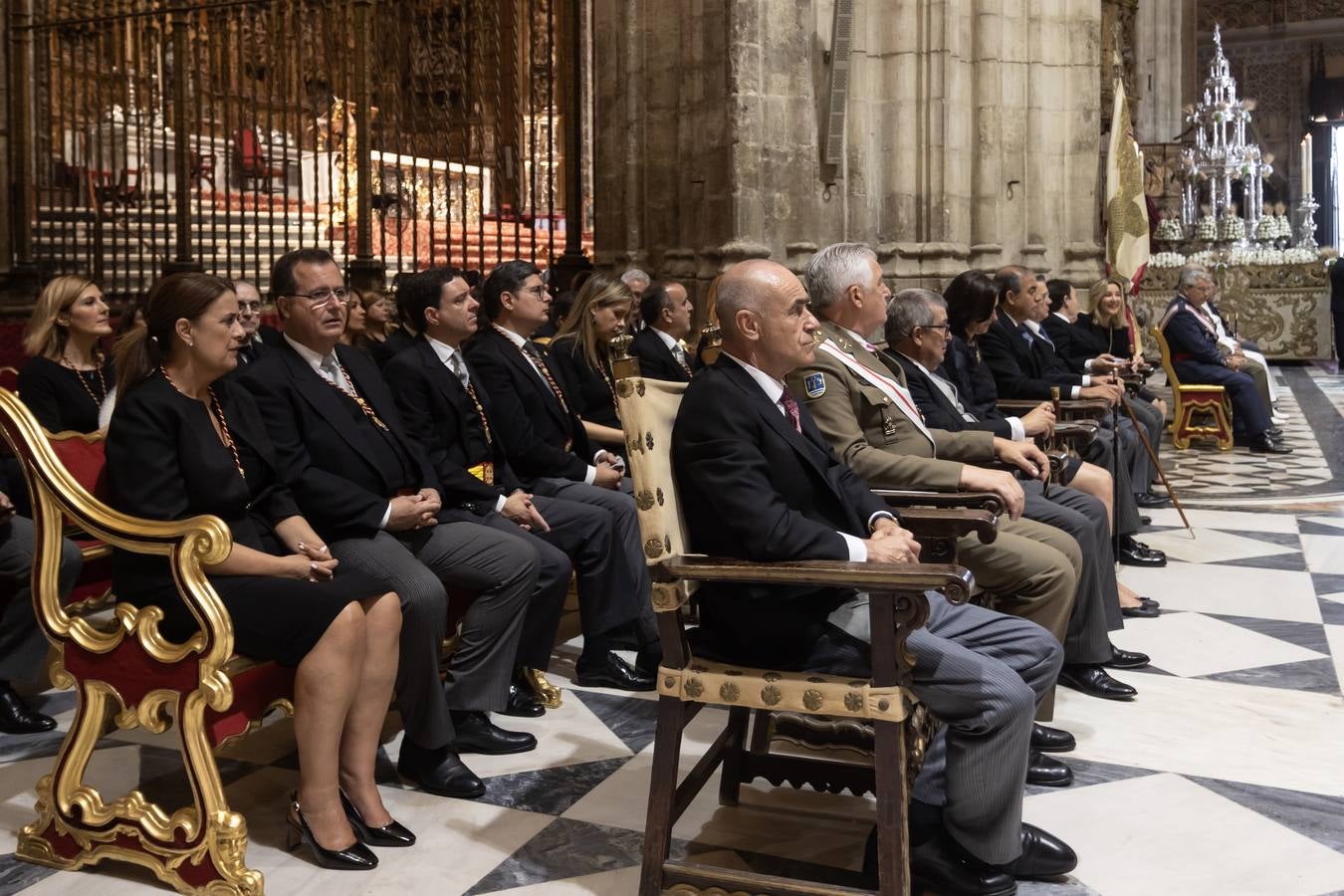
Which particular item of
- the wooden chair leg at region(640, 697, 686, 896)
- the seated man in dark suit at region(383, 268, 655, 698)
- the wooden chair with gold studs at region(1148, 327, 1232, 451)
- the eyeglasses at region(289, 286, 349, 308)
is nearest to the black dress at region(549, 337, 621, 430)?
the seated man in dark suit at region(383, 268, 655, 698)

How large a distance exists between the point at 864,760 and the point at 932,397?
133 centimetres

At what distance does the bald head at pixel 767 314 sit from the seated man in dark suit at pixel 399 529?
39.7 inches

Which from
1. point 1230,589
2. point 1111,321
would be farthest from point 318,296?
point 1111,321

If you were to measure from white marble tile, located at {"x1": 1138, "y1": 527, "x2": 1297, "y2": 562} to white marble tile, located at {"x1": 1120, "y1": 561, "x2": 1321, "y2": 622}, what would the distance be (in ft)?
0.64

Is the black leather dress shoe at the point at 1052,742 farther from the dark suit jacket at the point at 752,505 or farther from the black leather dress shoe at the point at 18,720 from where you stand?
the black leather dress shoe at the point at 18,720

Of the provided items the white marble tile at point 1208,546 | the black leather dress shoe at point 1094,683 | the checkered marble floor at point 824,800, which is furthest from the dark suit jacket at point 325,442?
the white marble tile at point 1208,546

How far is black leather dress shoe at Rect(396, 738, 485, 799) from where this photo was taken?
3217 mm

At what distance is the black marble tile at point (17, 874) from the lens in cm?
276

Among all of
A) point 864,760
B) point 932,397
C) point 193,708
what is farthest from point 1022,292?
point 193,708

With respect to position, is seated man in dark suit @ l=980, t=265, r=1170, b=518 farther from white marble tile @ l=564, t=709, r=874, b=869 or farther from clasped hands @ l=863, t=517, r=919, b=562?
clasped hands @ l=863, t=517, r=919, b=562

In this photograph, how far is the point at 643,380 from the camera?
2.71 metres

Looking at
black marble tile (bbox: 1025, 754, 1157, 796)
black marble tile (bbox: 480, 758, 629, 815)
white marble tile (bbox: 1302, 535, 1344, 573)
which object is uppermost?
white marble tile (bbox: 1302, 535, 1344, 573)

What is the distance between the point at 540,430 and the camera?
176 inches

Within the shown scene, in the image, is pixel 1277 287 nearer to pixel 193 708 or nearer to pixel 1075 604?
pixel 1075 604
